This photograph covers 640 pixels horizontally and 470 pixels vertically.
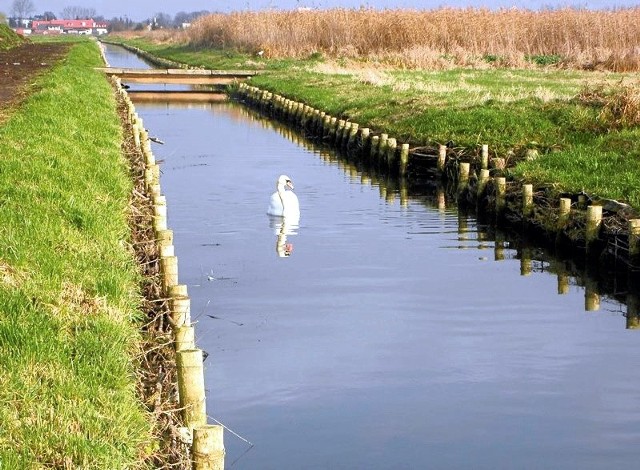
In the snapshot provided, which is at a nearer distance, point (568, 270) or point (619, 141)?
point (568, 270)

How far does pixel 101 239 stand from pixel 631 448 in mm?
4870

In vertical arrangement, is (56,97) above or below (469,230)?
above

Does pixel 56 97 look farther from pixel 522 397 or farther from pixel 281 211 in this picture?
pixel 522 397

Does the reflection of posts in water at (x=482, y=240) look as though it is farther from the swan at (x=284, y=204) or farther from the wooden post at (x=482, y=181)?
the swan at (x=284, y=204)

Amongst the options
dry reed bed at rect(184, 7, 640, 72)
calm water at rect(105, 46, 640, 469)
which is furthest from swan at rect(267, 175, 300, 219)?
dry reed bed at rect(184, 7, 640, 72)

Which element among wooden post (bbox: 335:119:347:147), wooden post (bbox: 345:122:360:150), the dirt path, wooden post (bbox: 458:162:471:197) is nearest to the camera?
wooden post (bbox: 458:162:471:197)

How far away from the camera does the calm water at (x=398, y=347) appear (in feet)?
27.7

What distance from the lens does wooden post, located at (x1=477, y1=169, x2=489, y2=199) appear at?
1856 cm


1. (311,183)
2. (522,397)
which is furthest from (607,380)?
(311,183)

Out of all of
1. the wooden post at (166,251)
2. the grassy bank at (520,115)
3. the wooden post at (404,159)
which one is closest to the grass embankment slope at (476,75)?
the grassy bank at (520,115)

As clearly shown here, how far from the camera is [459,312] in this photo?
1232cm

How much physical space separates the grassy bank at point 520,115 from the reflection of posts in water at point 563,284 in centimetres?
146

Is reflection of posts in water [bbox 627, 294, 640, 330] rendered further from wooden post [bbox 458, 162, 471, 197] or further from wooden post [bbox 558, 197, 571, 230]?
wooden post [bbox 458, 162, 471, 197]

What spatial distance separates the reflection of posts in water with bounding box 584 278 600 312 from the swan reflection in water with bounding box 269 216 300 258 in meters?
4.03
